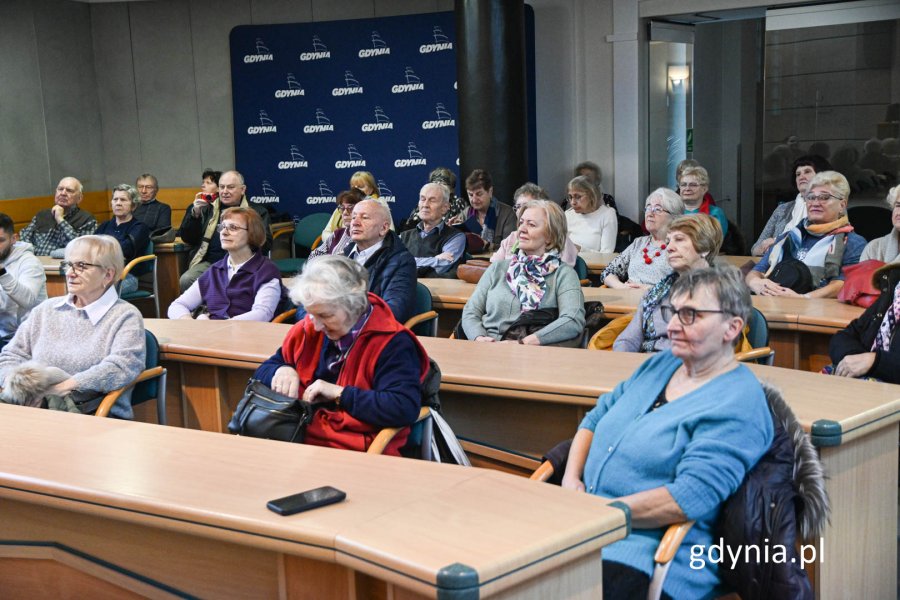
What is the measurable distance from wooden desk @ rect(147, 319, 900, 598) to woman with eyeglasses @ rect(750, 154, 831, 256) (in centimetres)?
357

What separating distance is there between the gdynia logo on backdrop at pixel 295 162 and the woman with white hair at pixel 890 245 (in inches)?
282

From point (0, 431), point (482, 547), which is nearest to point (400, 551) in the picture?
point (482, 547)

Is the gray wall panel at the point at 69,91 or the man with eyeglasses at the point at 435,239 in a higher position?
the gray wall panel at the point at 69,91

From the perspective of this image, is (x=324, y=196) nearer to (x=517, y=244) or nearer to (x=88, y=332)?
(x=517, y=244)

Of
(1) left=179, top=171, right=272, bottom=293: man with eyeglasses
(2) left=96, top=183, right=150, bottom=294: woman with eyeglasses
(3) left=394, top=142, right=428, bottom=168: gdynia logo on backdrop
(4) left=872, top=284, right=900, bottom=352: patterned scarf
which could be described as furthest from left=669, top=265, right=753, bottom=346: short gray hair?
(3) left=394, top=142, right=428, bottom=168: gdynia logo on backdrop

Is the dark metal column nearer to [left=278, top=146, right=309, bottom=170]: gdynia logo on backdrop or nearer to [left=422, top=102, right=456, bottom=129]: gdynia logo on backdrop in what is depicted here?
[left=422, top=102, right=456, bottom=129]: gdynia logo on backdrop

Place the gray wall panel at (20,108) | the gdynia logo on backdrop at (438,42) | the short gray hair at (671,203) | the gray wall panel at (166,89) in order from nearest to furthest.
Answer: the short gray hair at (671,203) < the gdynia logo on backdrop at (438,42) < the gray wall panel at (20,108) < the gray wall panel at (166,89)

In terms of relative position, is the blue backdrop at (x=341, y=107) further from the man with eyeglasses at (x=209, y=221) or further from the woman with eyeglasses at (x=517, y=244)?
the woman with eyeglasses at (x=517, y=244)

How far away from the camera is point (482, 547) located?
6.92ft

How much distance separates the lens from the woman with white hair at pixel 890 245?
4871mm

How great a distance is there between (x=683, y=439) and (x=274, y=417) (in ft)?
4.43

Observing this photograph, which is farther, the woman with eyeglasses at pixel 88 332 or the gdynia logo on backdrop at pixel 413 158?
the gdynia logo on backdrop at pixel 413 158

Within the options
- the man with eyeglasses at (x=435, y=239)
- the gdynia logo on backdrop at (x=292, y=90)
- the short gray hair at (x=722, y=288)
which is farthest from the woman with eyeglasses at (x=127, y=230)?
the short gray hair at (x=722, y=288)

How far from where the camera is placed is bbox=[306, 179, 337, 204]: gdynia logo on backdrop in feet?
36.5
